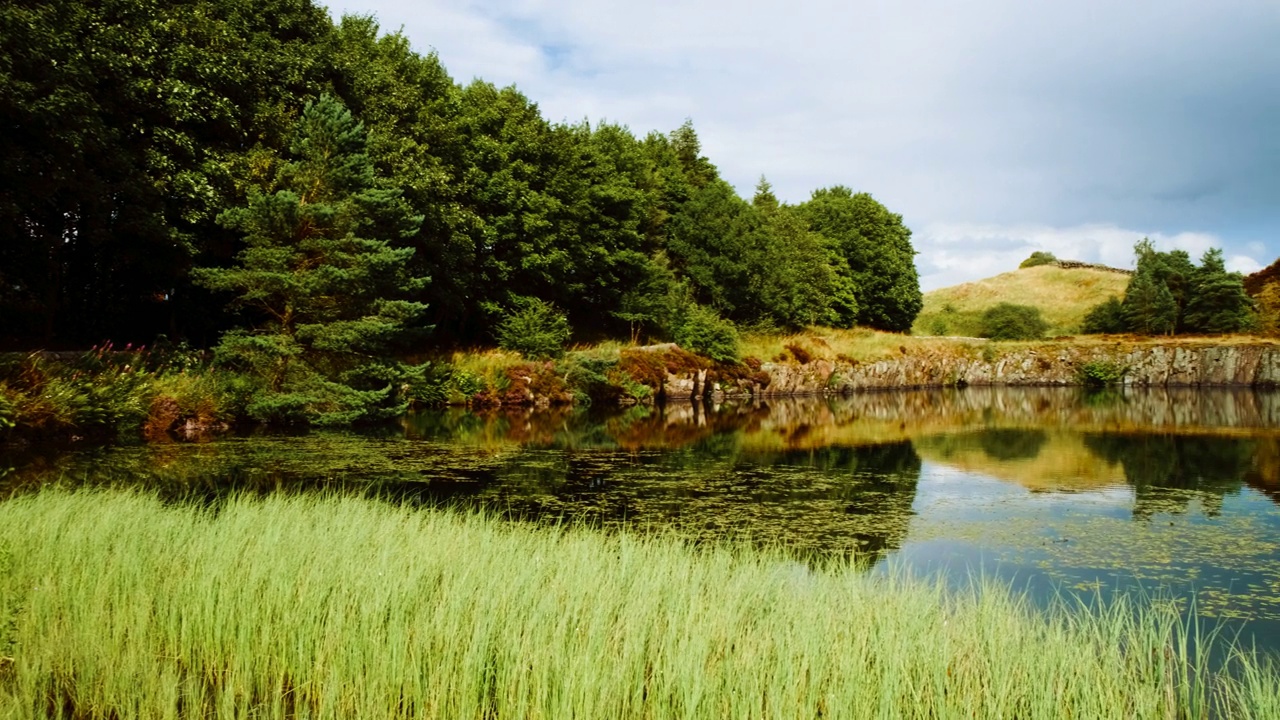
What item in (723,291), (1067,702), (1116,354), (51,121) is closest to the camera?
(1067,702)

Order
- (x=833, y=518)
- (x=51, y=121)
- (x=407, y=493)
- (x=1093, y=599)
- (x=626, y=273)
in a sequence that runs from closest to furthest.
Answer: (x=1093, y=599) < (x=833, y=518) < (x=407, y=493) < (x=51, y=121) < (x=626, y=273)

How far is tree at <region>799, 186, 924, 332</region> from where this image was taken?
1928 inches

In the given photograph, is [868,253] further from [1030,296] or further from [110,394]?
[110,394]

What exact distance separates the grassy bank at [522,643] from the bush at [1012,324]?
53296 mm

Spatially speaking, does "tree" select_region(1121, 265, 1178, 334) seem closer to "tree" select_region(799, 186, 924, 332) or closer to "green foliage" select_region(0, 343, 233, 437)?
"tree" select_region(799, 186, 924, 332)

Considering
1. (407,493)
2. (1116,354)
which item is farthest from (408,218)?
(1116,354)

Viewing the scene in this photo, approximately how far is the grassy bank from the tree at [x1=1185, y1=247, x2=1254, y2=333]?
4758 cm

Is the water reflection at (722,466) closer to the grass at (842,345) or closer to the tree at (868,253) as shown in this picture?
the grass at (842,345)

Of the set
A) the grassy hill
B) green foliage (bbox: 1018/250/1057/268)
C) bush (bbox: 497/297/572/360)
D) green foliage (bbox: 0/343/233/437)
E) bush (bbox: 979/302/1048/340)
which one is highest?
green foliage (bbox: 1018/250/1057/268)

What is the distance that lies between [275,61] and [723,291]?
21993mm

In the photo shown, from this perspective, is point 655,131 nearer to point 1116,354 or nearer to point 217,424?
point 1116,354

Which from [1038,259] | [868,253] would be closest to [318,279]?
[868,253]

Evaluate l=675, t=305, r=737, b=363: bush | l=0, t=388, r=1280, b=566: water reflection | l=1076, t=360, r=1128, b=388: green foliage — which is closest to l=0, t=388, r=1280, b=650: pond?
l=0, t=388, r=1280, b=566: water reflection

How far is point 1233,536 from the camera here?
7594 mm
